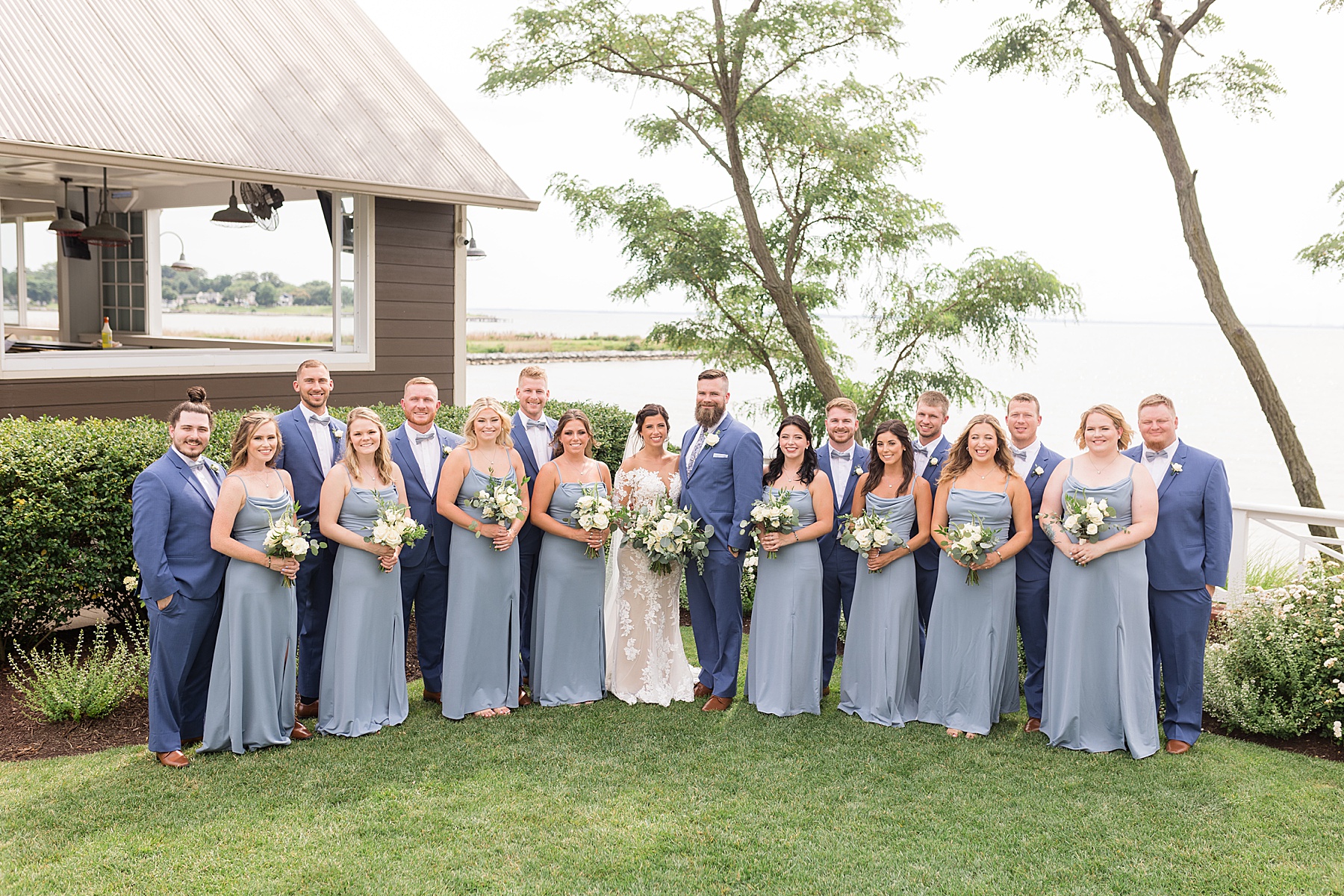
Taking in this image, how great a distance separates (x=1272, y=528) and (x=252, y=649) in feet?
25.9

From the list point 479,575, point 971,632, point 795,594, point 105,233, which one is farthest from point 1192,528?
point 105,233

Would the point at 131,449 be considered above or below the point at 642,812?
above

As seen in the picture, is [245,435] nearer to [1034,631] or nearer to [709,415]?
[709,415]

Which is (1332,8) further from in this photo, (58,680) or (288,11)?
(58,680)

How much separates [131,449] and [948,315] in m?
9.17

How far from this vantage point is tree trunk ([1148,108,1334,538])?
11.5 m

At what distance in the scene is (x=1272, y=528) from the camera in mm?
8664

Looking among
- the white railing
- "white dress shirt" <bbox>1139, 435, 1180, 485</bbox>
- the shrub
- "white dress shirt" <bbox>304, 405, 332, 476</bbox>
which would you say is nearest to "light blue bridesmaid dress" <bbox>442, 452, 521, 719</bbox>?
"white dress shirt" <bbox>304, 405, 332, 476</bbox>

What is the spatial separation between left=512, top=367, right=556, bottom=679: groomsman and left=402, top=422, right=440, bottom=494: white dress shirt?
1.85ft

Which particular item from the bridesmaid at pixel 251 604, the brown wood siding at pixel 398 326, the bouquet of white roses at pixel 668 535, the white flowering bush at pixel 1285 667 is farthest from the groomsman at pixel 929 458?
the brown wood siding at pixel 398 326

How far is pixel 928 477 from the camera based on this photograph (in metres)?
7.13

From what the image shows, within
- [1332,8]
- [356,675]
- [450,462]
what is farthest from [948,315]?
[356,675]

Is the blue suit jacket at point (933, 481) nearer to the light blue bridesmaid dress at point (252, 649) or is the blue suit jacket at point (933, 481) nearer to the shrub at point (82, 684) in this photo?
the light blue bridesmaid dress at point (252, 649)

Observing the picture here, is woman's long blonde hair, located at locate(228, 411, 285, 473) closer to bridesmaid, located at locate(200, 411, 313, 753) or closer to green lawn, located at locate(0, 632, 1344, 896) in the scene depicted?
bridesmaid, located at locate(200, 411, 313, 753)
